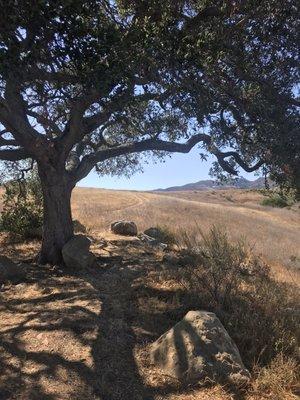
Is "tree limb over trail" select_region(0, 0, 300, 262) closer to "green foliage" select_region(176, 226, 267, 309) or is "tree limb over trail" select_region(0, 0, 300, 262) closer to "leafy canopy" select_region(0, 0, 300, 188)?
"leafy canopy" select_region(0, 0, 300, 188)

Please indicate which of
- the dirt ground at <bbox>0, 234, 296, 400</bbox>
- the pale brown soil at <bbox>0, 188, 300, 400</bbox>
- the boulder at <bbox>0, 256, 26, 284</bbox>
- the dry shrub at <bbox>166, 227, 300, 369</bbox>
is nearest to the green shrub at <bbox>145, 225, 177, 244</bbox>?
the pale brown soil at <bbox>0, 188, 300, 400</bbox>

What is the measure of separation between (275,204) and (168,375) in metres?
66.1

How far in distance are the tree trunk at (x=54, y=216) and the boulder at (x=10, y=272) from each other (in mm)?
1208

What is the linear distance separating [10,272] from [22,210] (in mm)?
5095

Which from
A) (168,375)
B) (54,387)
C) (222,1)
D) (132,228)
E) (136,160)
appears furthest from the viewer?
(136,160)

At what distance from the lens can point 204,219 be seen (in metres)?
41.5

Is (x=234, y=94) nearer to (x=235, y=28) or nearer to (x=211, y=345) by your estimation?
(x=235, y=28)

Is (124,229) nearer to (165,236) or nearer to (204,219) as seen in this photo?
(165,236)

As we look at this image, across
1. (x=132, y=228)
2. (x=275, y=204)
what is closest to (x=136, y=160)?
(x=132, y=228)

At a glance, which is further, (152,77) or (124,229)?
(124,229)

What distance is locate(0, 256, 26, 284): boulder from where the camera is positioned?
10.0 metres

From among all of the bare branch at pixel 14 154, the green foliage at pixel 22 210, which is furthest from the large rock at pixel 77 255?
the green foliage at pixel 22 210

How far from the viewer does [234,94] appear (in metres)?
10.2

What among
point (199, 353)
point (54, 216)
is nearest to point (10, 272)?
point (54, 216)
